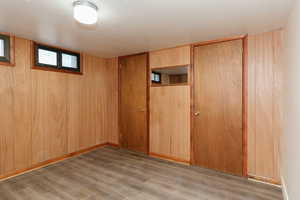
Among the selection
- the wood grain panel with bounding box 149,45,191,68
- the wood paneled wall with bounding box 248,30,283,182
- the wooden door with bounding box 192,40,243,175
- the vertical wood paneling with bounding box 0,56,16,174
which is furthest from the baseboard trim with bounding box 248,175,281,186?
the vertical wood paneling with bounding box 0,56,16,174

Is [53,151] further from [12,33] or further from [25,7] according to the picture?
[25,7]

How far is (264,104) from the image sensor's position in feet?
8.20

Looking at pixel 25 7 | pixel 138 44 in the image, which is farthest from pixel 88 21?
pixel 138 44

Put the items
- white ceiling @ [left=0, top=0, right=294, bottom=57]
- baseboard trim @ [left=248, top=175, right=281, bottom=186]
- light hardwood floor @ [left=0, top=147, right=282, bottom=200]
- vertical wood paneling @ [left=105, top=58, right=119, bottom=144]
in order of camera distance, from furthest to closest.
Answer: vertical wood paneling @ [left=105, top=58, right=119, bottom=144] → baseboard trim @ [left=248, top=175, right=281, bottom=186] → light hardwood floor @ [left=0, top=147, right=282, bottom=200] → white ceiling @ [left=0, top=0, right=294, bottom=57]

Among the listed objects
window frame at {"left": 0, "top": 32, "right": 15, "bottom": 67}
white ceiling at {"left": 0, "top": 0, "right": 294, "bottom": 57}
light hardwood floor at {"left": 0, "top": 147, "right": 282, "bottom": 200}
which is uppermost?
white ceiling at {"left": 0, "top": 0, "right": 294, "bottom": 57}

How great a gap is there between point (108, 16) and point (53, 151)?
9.15 ft

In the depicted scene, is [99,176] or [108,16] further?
[99,176]

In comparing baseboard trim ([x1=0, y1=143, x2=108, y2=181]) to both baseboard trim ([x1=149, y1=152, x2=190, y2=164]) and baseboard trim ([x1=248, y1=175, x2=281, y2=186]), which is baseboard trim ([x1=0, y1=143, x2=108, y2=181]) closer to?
baseboard trim ([x1=149, y1=152, x2=190, y2=164])

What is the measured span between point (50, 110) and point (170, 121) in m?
2.42

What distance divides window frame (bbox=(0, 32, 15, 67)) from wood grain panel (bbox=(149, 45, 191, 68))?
2482mm

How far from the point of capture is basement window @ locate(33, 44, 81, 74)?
305 centimetres

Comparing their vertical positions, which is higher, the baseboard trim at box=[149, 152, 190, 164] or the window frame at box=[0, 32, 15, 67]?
the window frame at box=[0, 32, 15, 67]

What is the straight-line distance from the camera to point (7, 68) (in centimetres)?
261

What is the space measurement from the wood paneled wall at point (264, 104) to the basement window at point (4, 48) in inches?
154
